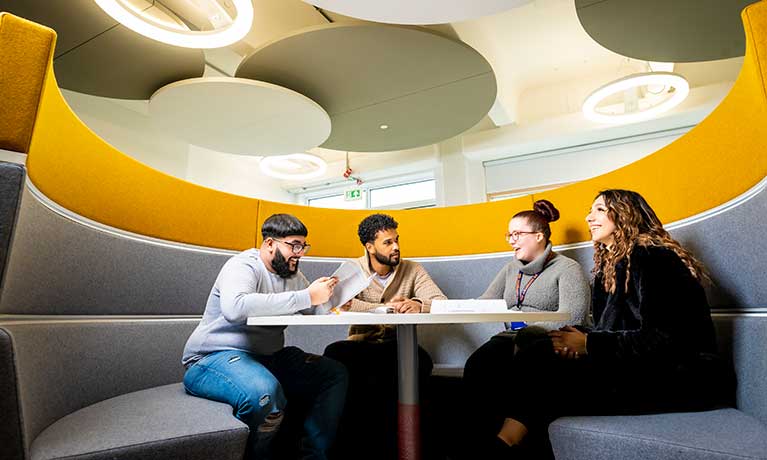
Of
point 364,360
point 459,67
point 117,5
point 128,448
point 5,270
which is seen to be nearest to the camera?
point 5,270

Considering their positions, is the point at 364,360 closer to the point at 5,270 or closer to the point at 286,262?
the point at 286,262

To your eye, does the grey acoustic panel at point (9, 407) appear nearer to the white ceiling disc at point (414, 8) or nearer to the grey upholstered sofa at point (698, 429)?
the grey upholstered sofa at point (698, 429)

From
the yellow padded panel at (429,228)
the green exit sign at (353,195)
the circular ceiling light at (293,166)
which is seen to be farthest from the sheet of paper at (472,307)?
the green exit sign at (353,195)

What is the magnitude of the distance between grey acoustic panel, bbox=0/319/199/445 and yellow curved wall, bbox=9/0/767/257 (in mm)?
435

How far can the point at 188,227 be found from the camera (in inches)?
88.6

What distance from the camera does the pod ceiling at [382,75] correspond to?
11.3ft

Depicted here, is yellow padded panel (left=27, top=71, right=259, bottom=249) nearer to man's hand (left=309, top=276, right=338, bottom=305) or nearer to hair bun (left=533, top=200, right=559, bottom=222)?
man's hand (left=309, top=276, right=338, bottom=305)

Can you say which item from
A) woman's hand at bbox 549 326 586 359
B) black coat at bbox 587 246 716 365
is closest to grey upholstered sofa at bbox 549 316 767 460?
black coat at bbox 587 246 716 365

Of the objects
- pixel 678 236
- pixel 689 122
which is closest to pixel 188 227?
pixel 678 236

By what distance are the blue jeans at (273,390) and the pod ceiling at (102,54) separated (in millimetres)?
2929

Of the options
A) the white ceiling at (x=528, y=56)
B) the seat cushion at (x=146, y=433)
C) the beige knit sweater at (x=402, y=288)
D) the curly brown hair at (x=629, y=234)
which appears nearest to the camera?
the seat cushion at (x=146, y=433)

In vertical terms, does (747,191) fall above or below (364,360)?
above

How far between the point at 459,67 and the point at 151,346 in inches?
128

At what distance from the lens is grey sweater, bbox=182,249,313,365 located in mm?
1554
